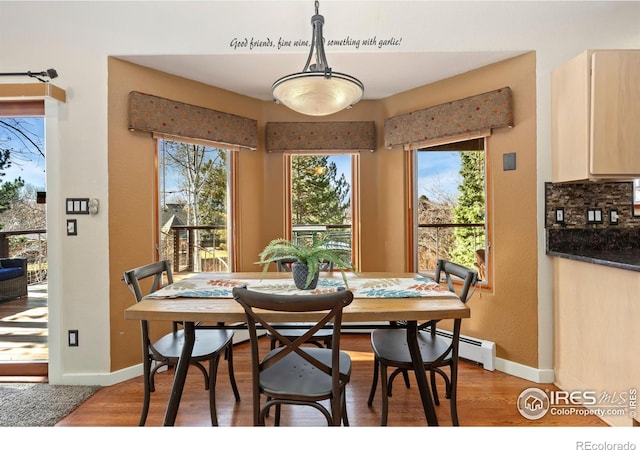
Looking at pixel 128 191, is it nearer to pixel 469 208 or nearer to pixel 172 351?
pixel 172 351

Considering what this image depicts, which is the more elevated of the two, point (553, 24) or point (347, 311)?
point (553, 24)

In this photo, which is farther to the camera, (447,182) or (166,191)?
(447,182)

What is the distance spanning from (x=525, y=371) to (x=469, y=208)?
1.31m

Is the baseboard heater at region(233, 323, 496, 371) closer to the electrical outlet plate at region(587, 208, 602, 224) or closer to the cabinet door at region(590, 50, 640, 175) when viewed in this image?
the electrical outlet plate at region(587, 208, 602, 224)

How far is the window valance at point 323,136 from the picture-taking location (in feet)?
11.3

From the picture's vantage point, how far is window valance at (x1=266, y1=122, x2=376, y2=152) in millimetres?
3432

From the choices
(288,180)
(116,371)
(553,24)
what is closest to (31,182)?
(116,371)

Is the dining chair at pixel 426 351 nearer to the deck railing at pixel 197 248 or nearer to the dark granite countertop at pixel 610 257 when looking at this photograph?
the dark granite countertop at pixel 610 257

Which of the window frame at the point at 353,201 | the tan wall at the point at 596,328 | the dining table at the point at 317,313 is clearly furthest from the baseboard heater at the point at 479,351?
the window frame at the point at 353,201

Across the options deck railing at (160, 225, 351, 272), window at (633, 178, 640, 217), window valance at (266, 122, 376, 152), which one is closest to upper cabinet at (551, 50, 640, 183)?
window at (633, 178, 640, 217)

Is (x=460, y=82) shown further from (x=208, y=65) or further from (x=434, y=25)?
(x=208, y=65)

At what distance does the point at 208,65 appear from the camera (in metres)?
2.74

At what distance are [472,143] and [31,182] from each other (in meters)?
3.45

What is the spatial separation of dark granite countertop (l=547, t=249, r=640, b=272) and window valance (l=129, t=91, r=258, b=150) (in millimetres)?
2647
